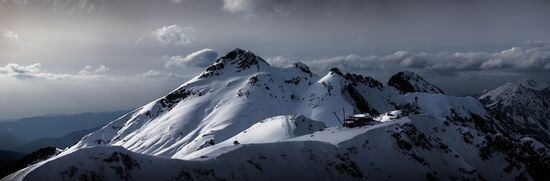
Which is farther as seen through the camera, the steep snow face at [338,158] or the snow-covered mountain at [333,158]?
the snow-covered mountain at [333,158]

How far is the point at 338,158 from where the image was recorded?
9919 cm

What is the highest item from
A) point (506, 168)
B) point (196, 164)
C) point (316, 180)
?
point (196, 164)

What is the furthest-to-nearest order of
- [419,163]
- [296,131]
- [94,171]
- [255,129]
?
1. [255,129]
2. [296,131]
3. [419,163]
4. [94,171]

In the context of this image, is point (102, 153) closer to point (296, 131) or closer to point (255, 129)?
point (296, 131)

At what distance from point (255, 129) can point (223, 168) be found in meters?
72.2

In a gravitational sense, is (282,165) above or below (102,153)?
below

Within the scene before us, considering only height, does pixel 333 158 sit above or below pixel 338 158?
above

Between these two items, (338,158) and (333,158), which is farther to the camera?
(338,158)

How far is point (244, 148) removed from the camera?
91.0m

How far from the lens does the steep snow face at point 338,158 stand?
74500 mm

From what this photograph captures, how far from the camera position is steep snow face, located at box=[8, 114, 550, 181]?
74.5m

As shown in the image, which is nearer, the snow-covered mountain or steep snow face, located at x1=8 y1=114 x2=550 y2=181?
steep snow face, located at x1=8 y1=114 x2=550 y2=181

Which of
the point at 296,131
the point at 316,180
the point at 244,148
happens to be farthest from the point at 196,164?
the point at 296,131

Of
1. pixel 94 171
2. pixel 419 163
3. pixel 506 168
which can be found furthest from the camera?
pixel 506 168
